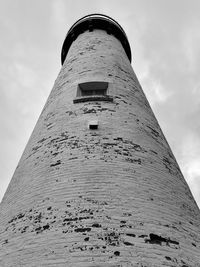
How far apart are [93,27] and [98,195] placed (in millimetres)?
10076

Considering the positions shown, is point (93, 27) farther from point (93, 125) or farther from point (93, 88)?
point (93, 125)

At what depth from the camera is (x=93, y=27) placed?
44.4ft

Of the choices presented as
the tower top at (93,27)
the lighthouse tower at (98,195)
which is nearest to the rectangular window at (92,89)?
the lighthouse tower at (98,195)

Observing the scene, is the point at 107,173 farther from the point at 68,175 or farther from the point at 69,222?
the point at 69,222

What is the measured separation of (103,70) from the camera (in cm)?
934

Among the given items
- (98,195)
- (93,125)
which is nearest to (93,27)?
(93,125)

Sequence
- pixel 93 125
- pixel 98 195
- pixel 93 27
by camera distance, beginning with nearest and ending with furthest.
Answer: pixel 98 195 → pixel 93 125 → pixel 93 27

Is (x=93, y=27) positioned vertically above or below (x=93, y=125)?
above

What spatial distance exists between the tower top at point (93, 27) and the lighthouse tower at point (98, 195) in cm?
596

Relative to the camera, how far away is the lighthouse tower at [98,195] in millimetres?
4246

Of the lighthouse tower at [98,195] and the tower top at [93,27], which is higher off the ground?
the tower top at [93,27]

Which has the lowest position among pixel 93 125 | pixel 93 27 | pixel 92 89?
pixel 93 125

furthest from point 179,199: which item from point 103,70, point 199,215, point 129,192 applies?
point 103,70

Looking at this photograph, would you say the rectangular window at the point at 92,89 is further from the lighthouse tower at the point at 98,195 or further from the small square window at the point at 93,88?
the lighthouse tower at the point at 98,195
